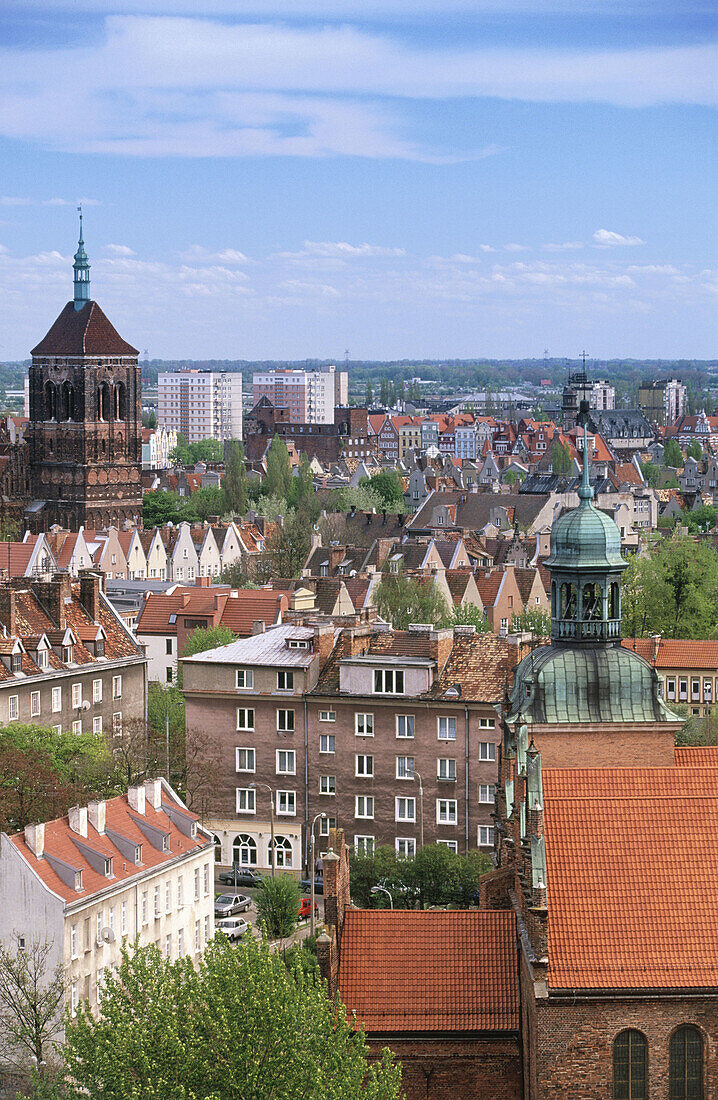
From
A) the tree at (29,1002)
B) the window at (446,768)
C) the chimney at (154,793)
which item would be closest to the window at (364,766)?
the window at (446,768)

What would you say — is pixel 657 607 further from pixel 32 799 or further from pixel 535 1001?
pixel 535 1001

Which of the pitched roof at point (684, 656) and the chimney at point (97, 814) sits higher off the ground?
the chimney at point (97, 814)

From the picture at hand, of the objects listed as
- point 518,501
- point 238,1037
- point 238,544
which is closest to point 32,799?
point 238,1037

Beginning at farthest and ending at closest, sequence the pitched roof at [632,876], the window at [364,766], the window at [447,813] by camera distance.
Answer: the window at [364,766] → the window at [447,813] → the pitched roof at [632,876]

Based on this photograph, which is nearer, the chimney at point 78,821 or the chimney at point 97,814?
the chimney at point 78,821

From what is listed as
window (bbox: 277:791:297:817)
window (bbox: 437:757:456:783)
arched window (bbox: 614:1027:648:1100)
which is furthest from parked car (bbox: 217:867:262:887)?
arched window (bbox: 614:1027:648:1100)

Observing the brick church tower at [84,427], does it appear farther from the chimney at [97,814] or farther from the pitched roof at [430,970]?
the pitched roof at [430,970]

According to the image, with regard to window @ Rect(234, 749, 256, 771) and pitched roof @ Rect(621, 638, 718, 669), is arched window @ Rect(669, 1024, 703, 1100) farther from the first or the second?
pitched roof @ Rect(621, 638, 718, 669)

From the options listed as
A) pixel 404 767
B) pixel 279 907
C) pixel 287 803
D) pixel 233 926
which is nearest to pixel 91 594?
pixel 287 803

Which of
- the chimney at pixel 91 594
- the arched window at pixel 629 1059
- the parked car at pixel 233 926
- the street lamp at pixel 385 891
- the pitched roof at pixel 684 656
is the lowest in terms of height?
the parked car at pixel 233 926
